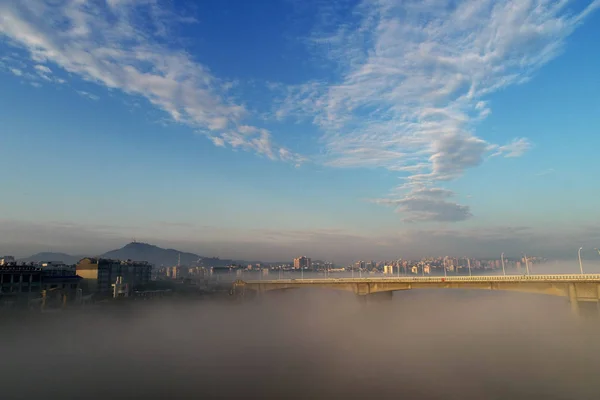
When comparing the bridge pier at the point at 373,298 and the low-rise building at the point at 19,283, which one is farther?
the bridge pier at the point at 373,298

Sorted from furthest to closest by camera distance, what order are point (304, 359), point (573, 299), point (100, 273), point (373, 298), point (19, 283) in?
point (100, 273) < point (373, 298) < point (19, 283) < point (573, 299) < point (304, 359)

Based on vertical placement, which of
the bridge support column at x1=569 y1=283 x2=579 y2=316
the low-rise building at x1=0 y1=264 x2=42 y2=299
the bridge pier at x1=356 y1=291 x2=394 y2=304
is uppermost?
the low-rise building at x1=0 y1=264 x2=42 y2=299

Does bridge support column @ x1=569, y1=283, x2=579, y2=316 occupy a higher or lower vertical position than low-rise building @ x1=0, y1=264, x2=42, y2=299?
lower

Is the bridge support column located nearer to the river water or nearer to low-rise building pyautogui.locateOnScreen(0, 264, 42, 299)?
the river water

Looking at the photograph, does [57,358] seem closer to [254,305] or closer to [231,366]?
[231,366]

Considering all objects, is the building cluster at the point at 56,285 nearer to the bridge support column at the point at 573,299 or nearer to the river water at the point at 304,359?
the river water at the point at 304,359

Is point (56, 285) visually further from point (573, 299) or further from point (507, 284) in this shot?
point (573, 299)

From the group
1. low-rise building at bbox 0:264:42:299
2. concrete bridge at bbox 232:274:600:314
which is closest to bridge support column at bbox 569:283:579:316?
concrete bridge at bbox 232:274:600:314

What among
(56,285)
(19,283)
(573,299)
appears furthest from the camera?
(56,285)

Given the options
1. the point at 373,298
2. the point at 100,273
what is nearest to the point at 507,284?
the point at 373,298

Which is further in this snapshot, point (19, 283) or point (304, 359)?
point (19, 283)

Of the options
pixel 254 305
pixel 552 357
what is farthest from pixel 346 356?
pixel 254 305

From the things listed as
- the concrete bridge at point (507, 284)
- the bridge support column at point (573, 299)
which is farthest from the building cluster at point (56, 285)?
the bridge support column at point (573, 299)
